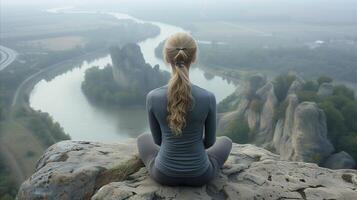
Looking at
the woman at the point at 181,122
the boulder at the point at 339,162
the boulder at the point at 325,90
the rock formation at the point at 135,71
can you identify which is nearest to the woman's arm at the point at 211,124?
the woman at the point at 181,122

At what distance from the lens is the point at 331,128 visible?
933 cm

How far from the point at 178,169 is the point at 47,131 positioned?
1096cm

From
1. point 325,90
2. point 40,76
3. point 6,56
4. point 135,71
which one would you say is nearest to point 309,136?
point 325,90

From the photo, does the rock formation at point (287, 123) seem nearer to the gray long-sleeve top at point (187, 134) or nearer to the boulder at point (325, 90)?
the boulder at point (325, 90)

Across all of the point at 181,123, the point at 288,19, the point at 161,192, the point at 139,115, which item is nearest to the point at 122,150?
the point at 161,192

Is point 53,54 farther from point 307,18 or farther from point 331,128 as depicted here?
point 307,18

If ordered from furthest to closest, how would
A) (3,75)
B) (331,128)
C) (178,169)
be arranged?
(3,75) < (331,128) < (178,169)

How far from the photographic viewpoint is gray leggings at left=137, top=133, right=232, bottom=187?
1.95 m

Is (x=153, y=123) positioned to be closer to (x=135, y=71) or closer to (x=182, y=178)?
(x=182, y=178)

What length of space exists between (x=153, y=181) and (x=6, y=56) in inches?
1088

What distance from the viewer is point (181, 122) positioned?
177 centimetres

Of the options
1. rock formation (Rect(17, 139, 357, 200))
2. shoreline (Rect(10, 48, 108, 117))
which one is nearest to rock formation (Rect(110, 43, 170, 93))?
shoreline (Rect(10, 48, 108, 117))

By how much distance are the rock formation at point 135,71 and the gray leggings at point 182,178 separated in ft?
54.3

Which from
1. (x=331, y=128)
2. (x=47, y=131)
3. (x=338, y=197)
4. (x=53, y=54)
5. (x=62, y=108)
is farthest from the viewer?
(x=53, y=54)
